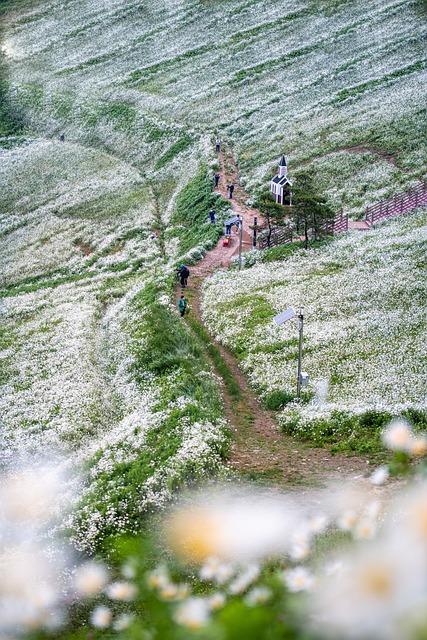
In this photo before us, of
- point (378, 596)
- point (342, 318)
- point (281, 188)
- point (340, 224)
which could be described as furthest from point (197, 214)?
point (378, 596)

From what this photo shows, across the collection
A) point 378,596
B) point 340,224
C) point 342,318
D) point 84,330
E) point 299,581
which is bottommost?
point 299,581

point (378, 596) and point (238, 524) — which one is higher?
point (378, 596)

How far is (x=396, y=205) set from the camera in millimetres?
48125

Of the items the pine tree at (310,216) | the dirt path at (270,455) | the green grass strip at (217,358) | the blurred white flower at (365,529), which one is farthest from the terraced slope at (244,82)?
the blurred white flower at (365,529)

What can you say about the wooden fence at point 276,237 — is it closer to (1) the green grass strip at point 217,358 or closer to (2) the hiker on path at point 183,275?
(2) the hiker on path at point 183,275

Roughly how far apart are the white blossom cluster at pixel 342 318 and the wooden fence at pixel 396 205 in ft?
7.52

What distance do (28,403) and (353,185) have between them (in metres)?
37.5

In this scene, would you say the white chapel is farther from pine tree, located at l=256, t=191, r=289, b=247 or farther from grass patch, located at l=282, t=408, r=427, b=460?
grass patch, located at l=282, t=408, r=427, b=460

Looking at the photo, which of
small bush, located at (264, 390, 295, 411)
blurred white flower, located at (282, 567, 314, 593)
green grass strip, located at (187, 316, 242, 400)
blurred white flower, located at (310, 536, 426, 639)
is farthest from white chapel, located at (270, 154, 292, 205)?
blurred white flower, located at (310, 536, 426, 639)

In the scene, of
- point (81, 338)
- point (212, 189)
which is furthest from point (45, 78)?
point (81, 338)

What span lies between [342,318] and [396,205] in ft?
67.5

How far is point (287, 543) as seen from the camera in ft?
43.2

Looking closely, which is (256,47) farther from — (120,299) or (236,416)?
(236,416)

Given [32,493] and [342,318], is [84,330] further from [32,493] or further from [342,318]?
[32,493]
